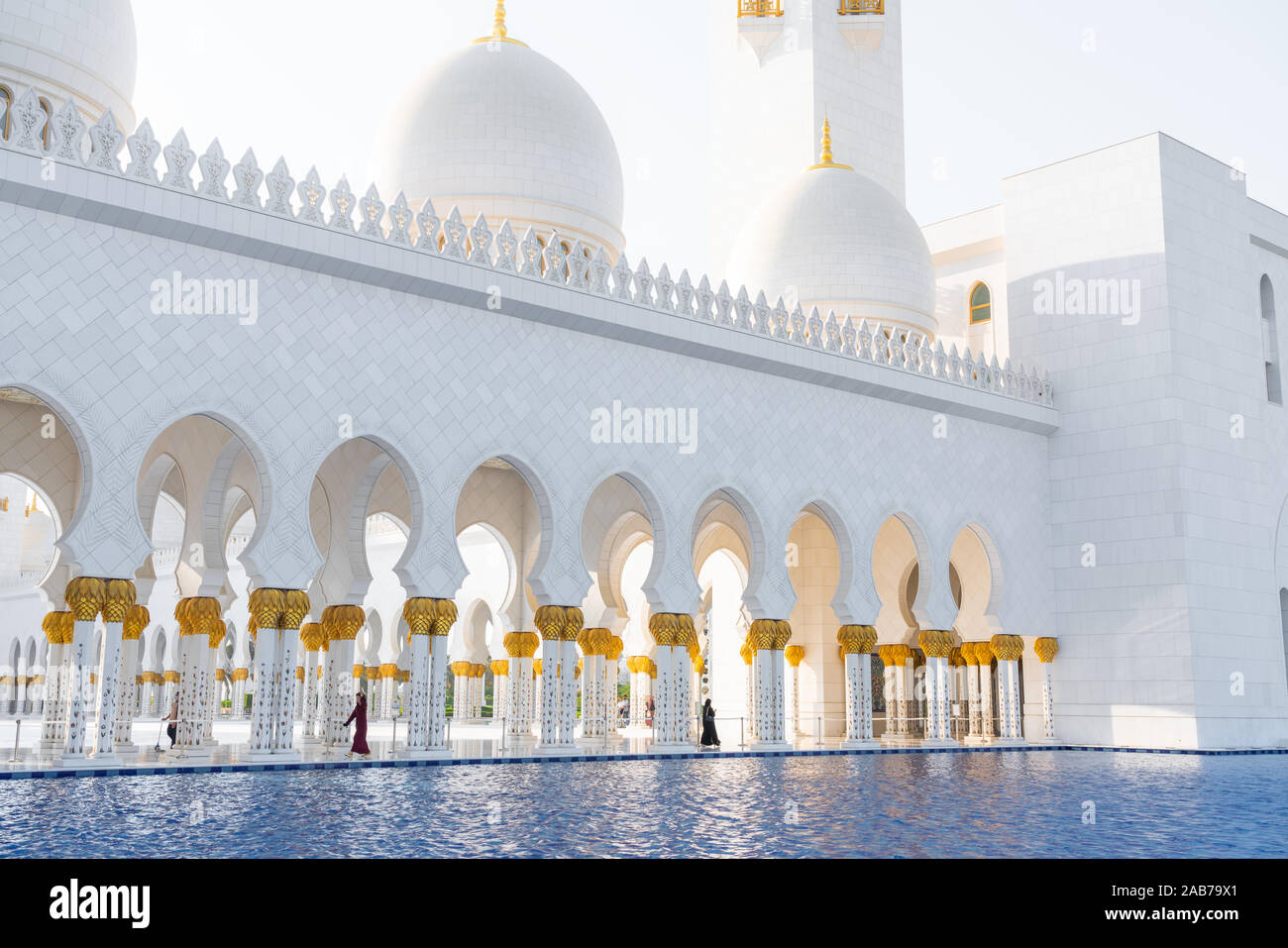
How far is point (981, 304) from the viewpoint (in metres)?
16.8

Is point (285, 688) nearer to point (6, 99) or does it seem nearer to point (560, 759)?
point (560, 759)

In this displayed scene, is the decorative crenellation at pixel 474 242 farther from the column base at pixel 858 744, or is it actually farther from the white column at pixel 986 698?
the column base at pixel 858 744

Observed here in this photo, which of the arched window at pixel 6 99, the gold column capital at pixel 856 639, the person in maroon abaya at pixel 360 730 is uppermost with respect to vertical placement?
the arched window at pixel 6 99

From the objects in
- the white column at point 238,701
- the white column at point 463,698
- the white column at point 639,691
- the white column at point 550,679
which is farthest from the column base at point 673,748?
the white column at point 238,701

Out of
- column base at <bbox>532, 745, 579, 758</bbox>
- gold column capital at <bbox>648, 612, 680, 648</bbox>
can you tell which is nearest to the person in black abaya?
gold column capital at <bbox>648, 612, 680, 648</bbox>

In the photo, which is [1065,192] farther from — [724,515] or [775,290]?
[724,515]

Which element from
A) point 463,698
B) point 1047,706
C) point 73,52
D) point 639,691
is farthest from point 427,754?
point 463,698

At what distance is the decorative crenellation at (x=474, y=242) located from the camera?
8.17 metres

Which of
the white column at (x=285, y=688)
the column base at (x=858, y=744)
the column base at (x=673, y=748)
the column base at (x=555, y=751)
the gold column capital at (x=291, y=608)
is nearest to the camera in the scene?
the white column at (x=285, y=688)

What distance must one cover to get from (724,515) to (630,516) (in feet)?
3.70

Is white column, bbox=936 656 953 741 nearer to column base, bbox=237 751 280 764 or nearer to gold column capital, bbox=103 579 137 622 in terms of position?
column base, bbox=237 751 280 764

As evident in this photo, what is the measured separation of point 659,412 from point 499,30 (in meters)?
5.60

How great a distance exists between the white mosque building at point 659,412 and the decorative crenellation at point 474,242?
40 millimetres
